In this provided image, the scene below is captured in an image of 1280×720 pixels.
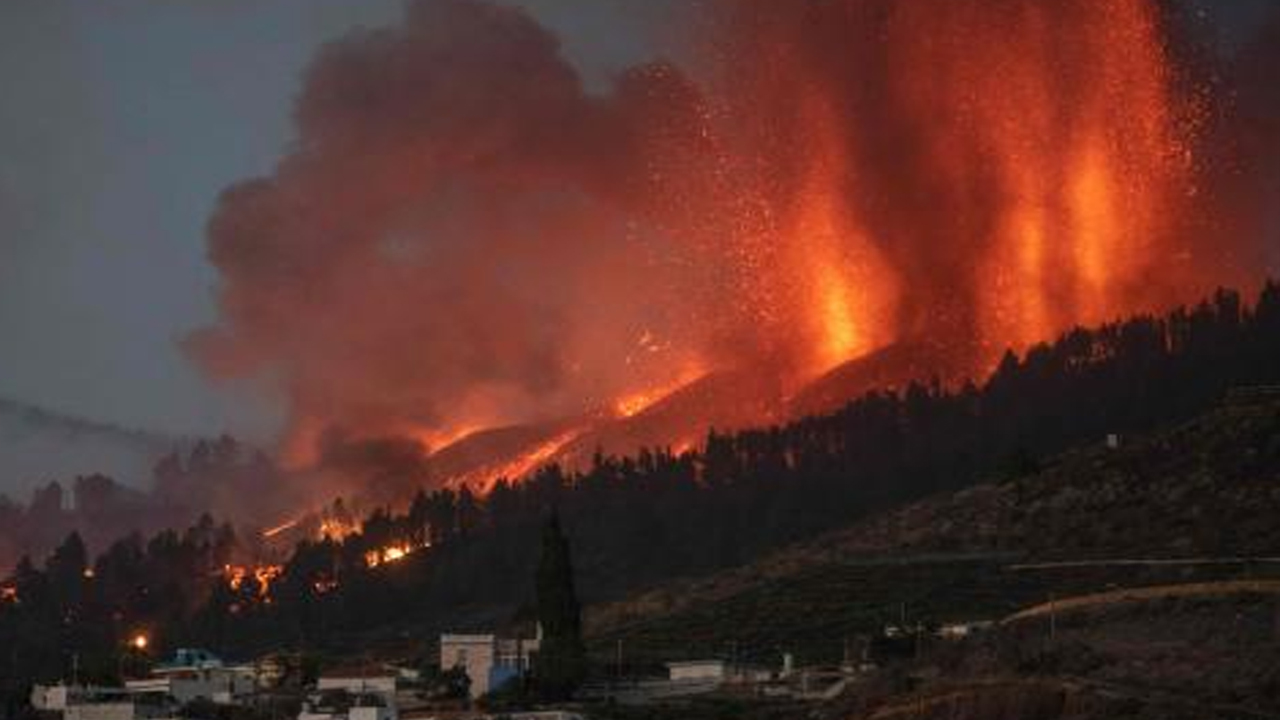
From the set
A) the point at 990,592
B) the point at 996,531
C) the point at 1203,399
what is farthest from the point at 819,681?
the point at 1203,399

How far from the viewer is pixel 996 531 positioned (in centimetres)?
14238

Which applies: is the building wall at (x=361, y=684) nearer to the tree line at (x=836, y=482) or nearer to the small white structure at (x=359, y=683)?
the small white structure at (x=359, y=683)

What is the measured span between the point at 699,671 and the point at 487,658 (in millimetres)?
14856

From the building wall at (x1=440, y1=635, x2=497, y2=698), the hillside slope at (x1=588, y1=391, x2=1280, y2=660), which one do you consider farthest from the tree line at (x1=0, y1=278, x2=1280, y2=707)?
the building wall at (x1=440, y1=635, x2=497, y2=698)

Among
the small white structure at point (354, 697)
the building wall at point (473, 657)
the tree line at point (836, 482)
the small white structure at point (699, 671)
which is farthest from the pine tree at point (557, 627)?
the tree line at point (836, 482)

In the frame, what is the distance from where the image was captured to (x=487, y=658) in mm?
117625

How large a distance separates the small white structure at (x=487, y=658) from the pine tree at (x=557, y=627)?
8.46 feet

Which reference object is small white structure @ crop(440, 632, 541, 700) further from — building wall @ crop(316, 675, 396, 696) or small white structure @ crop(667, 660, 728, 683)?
small white structure @ crop(667, 660, 728, 683)

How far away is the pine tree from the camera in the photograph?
348 feet

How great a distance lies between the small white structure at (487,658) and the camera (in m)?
114

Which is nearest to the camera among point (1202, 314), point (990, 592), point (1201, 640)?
point (1201, 640)

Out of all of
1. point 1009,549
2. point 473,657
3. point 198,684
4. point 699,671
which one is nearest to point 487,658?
point 473,657

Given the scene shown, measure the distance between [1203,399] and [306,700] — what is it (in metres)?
88.3

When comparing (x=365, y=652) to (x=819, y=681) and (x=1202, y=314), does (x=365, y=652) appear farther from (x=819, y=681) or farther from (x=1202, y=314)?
(x=1202, y=314)
